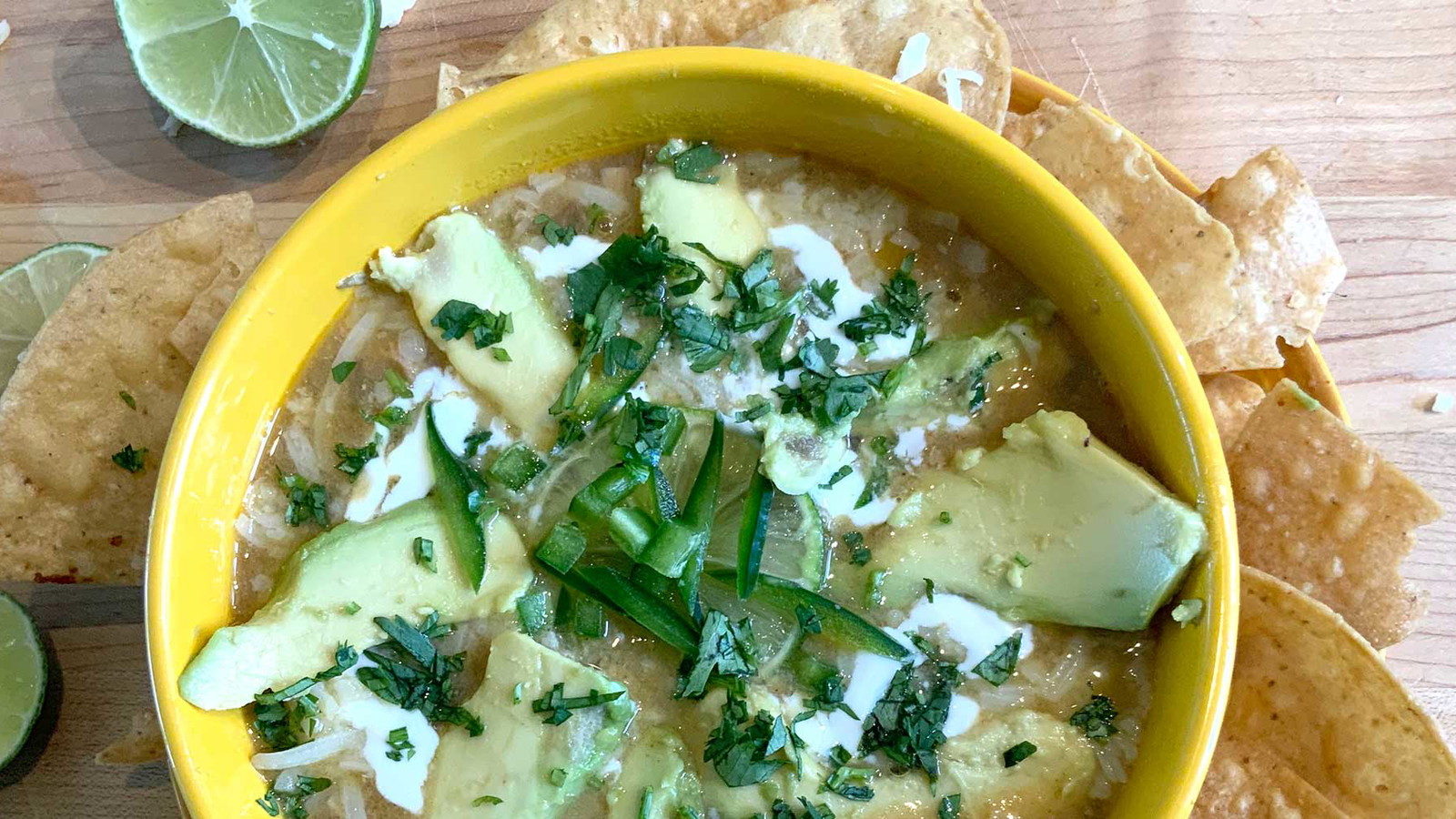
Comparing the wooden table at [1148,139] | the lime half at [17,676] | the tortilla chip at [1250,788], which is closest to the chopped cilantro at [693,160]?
the wooden table at [1148,139]

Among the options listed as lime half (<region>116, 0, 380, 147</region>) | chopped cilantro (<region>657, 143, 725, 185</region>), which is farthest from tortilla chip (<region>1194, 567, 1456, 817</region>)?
lime half (<region>116, 0, 380, 147</region>)

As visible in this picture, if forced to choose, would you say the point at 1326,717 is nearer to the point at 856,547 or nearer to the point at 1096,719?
the point at 1096,719

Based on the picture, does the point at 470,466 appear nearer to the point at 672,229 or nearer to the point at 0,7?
the point at 672,229

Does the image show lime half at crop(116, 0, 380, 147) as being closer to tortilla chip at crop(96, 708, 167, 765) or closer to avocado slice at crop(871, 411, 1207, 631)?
tortilla chip at crop(96, 708, 167, 765)

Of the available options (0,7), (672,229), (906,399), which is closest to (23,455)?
(0,7)

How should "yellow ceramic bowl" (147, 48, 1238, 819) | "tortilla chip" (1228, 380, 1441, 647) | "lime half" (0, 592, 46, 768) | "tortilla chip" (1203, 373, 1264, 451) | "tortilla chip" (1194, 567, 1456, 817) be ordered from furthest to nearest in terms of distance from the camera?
"lime half" (0, 592, 46, 768) → "tortilla chip" (1203, 373, 1264, 451) → "tortilla chip" (1228, 380, 1441, 647) → "tortilla chip" (1194, 567, 1456, 817) → "yellow ceramic bowl" (147, 48, 1238, 819)

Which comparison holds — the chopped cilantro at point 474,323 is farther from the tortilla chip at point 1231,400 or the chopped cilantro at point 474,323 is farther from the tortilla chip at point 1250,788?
the tortilla chip at point 1250,788

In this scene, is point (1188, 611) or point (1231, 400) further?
point (1231, 400)

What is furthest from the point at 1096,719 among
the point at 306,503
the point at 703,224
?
the point at 306,503
